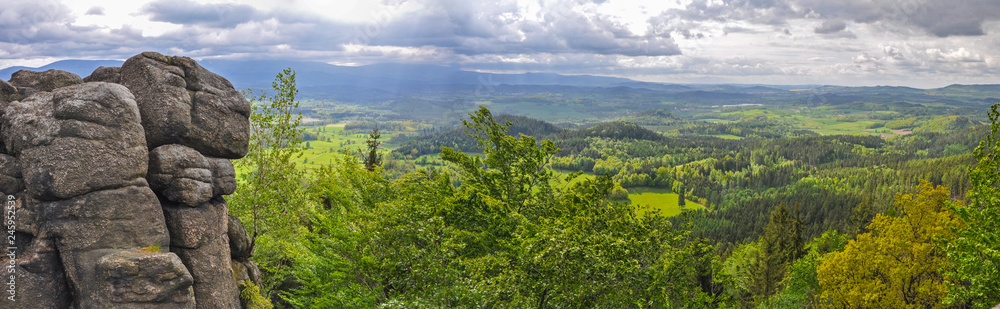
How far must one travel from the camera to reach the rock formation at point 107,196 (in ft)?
43.8

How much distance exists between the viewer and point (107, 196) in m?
13.7

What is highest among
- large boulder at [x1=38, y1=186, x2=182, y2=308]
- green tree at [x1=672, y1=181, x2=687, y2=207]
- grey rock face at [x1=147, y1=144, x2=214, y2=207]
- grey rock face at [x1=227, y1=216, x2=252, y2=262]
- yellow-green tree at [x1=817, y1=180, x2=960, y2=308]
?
grey rock face at [x1=147, y1=144, x2=214, y2=207]

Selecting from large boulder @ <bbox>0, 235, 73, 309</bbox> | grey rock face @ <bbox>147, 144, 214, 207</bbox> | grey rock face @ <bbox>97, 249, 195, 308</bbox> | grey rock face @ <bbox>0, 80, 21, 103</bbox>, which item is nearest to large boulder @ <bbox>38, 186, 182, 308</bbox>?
grey rock face @ <bbox>97, 249, 195, 308</bbox>

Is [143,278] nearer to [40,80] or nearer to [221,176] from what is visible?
[221,176]

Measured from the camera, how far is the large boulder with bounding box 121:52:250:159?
52.3ft

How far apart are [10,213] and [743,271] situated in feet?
250

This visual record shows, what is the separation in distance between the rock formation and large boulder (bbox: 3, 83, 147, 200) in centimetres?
3

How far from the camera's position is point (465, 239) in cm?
2041

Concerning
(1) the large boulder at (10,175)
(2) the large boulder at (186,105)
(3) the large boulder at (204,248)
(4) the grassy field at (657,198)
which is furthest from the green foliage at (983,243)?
(4) the grassy field at (657,198)

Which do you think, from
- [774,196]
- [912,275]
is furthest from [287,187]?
[774,196]

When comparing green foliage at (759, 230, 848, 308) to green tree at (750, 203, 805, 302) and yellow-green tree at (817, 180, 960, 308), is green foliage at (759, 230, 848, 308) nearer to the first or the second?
green tree at (750, 203, 805, 302)

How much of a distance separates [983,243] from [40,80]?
1512 inches

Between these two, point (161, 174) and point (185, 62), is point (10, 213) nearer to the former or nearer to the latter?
point (161, 174)

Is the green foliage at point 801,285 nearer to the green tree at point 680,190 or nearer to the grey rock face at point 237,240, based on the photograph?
the grey rock face at point 237,240
